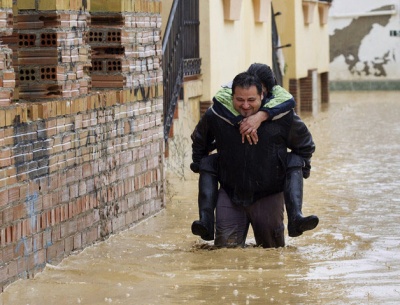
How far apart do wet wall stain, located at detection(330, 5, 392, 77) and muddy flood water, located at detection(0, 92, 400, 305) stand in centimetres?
2590

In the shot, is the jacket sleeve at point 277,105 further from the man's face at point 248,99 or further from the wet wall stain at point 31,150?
the wet wall stain at point 31,150

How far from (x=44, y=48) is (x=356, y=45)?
3094cm

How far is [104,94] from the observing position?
1016 centimetres

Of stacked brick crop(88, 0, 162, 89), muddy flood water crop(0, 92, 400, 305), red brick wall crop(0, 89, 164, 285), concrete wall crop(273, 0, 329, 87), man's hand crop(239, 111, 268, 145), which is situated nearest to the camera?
muddy flood water crop(0, 92, 400, 305)

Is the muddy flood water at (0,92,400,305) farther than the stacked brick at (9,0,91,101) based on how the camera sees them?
No

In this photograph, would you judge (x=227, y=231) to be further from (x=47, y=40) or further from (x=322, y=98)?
(x=322, y=98)

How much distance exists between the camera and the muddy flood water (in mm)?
7617

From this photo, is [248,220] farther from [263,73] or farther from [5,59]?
[5,59]

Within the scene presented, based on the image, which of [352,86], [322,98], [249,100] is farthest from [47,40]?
[352,86]

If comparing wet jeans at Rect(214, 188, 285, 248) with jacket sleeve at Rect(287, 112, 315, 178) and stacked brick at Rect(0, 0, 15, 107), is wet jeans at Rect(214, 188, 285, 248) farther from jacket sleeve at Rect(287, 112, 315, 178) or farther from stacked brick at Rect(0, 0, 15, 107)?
stacked brick at Rect(0, 0, 15, 107)

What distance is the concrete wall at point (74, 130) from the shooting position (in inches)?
321

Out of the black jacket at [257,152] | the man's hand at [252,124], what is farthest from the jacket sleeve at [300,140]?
the man's hand at [252,124]

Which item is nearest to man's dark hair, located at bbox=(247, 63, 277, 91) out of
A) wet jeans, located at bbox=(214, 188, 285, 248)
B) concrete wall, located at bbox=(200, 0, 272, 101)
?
wet jeans, located at bbox=(214, 188, 285, 248)

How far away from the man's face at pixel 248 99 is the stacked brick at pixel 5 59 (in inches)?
68.6
